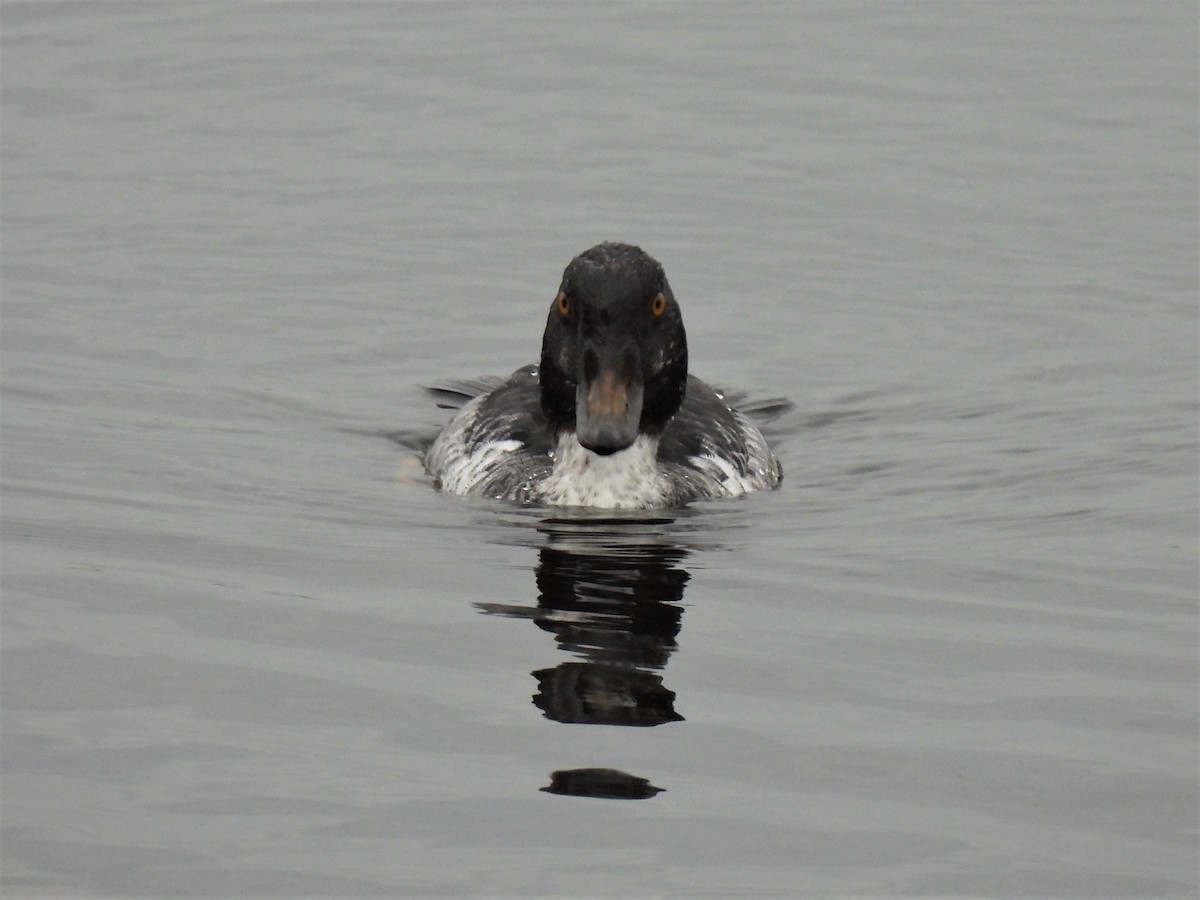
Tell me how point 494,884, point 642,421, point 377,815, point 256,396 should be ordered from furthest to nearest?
point 256,396
point 642,421
point 377,815
point 494,884

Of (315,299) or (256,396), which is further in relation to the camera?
(315,299)

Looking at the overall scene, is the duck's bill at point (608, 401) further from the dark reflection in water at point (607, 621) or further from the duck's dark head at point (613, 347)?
the dark reflection in water at point (607, 621)

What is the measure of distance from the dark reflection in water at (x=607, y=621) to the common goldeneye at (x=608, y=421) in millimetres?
Result: 413

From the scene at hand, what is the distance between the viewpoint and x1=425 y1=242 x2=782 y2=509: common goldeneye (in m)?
11.2

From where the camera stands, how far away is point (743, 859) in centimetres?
702

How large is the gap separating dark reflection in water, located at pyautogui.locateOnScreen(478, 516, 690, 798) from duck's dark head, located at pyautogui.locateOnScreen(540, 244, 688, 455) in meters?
0.51

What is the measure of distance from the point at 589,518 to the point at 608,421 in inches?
34.9

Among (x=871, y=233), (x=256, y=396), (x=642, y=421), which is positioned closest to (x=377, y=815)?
(x=642, y=421)

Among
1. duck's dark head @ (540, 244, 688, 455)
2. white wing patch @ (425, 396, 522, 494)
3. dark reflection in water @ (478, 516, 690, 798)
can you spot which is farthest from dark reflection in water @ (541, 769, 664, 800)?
white wing patch @ (425, 396, 522, 494)

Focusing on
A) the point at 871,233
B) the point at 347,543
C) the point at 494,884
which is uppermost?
the point at 871,233

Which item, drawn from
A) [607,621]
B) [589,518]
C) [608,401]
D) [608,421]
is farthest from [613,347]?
[607,621]

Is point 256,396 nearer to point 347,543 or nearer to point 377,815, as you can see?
point 347,543

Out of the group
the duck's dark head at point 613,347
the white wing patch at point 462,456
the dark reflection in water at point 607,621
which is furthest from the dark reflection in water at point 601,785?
the white wing patch at point 462,456

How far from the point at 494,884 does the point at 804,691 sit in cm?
203
